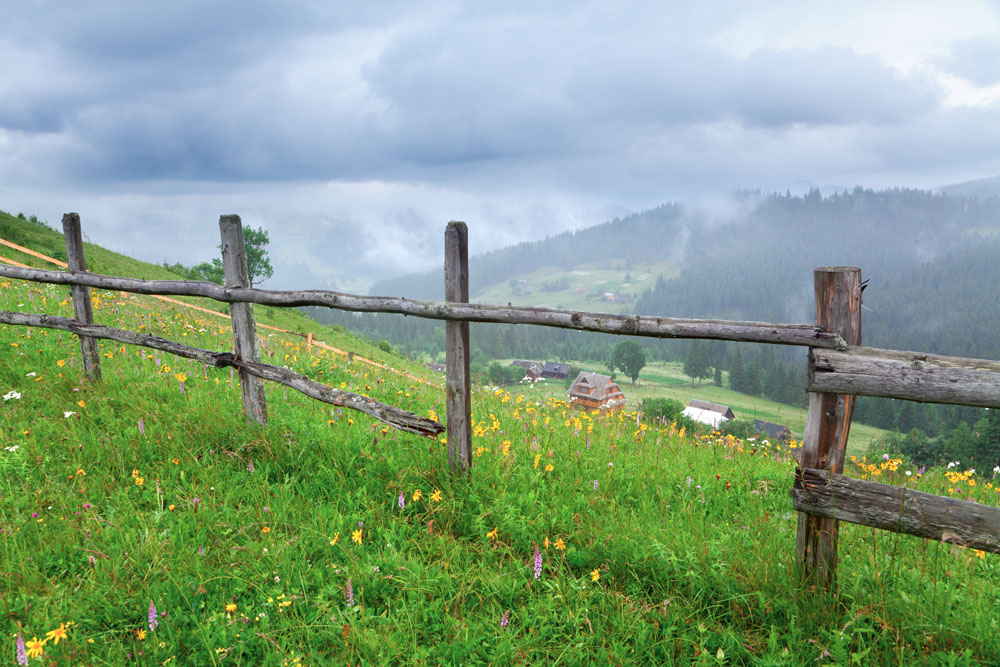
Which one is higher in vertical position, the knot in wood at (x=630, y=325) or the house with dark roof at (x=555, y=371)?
the knot in wood at (x=630, y=325)

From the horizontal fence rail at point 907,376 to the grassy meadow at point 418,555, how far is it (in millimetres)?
1206

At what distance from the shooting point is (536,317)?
4.19 metres

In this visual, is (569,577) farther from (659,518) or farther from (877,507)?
(877,507)

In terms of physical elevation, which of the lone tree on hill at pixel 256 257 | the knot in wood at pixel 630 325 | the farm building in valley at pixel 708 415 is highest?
the lone tree on hill at pixel 256 257

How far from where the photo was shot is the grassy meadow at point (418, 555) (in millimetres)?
3025

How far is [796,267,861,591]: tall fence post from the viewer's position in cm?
321

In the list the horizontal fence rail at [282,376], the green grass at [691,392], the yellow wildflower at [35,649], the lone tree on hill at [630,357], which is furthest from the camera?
the lone tree on hill at [630,357]

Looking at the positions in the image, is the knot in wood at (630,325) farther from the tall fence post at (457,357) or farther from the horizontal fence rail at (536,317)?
the tall fence post at (457,357)

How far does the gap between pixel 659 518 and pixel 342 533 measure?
2.52 m

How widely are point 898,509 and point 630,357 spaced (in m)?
134

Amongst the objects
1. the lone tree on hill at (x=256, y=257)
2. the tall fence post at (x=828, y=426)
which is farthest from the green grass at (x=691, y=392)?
the tall fence post at (x=828, y=426)

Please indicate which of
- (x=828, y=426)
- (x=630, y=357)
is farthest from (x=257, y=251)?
(x=630, y=357)

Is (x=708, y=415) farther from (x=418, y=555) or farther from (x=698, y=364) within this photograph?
(x=698, y=364)

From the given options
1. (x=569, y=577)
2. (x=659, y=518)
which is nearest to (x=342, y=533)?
(x=569, y=577)
